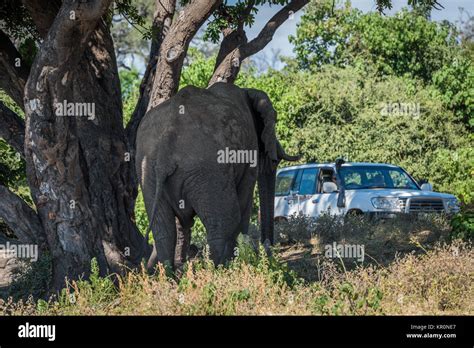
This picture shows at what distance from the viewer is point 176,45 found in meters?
12.2

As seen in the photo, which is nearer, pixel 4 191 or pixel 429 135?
pixel 4 191

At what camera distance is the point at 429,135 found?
2803 cm

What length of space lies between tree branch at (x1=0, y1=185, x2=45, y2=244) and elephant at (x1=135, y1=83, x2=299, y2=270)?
233 cm

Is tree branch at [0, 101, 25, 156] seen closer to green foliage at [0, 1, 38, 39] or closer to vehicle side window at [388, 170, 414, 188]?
green foliage at [0, 1, 38, 39]

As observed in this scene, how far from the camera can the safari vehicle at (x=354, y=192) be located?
18297mm

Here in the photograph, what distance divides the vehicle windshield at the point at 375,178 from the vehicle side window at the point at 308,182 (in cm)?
72

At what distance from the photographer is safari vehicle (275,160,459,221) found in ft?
60.0

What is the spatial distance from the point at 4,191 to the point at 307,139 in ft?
54.5

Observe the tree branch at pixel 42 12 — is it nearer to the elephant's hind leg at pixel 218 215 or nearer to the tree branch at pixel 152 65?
the tree branch at pixel 152 65

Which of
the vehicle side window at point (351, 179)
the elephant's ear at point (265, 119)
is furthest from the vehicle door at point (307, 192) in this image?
the elephant's ear at point (265, 119)

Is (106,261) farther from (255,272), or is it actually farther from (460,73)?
(460,73)

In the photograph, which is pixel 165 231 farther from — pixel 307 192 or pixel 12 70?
pixel 307 192
